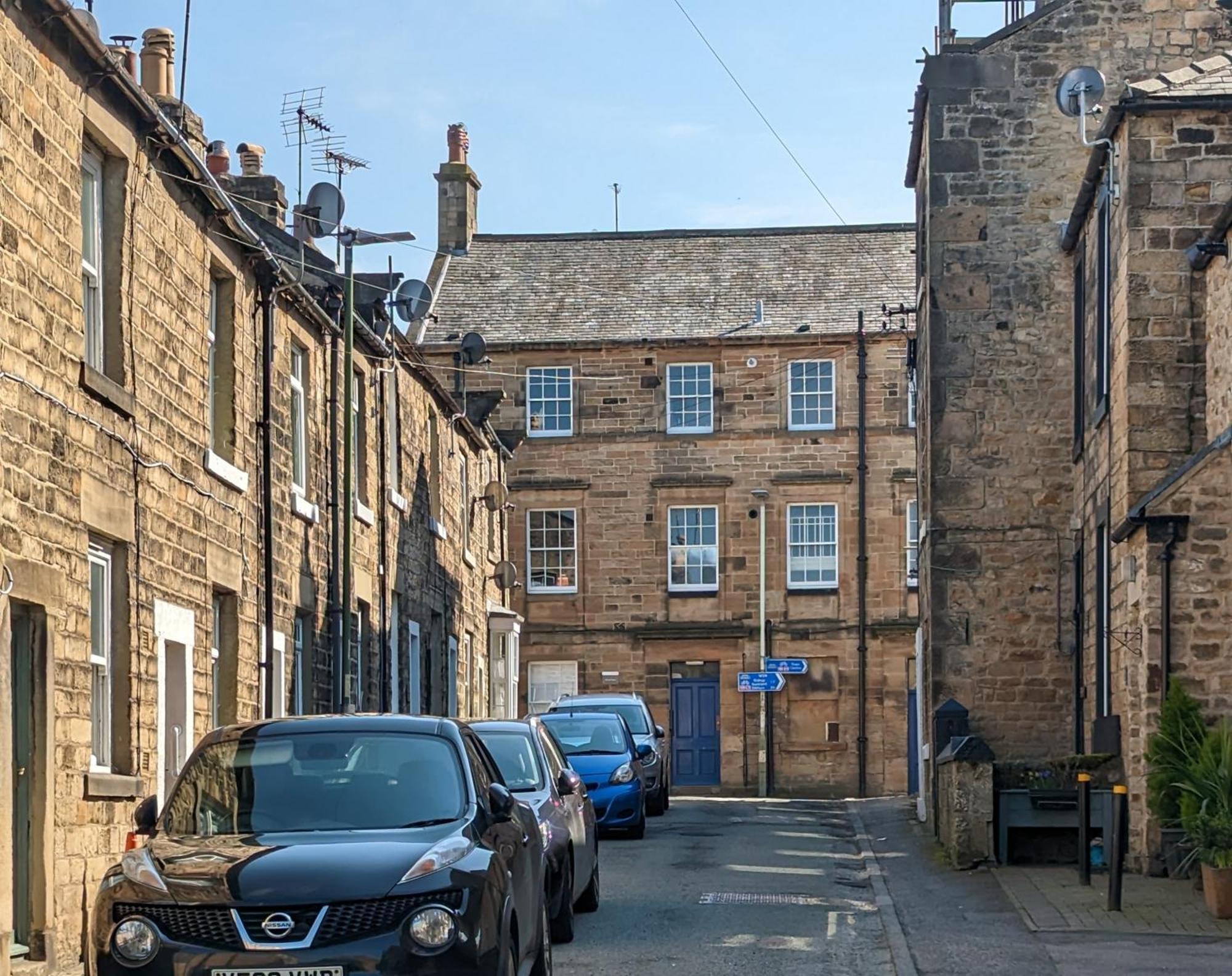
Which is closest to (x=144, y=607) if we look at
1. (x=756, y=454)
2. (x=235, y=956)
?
(x=235, y=956)

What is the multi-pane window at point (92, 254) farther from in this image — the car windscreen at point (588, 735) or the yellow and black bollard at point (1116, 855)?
the car windscreen at point (588, 735)

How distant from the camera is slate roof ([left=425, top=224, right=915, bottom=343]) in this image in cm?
4466

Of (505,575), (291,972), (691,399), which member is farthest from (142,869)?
(691,399)

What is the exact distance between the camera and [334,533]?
72.3ft

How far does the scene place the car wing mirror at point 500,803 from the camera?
33.0ft

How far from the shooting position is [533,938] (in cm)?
1027

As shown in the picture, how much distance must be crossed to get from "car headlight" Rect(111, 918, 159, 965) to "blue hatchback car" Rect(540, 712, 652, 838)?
1319cm

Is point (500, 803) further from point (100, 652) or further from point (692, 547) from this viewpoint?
point (692, 547)

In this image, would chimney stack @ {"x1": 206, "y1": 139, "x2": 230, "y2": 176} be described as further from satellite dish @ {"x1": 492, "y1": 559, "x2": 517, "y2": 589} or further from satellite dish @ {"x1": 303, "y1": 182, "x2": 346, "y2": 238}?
satellite dish @ {"x1": 492, "y1": 559, "x2": 517, "y2": 589}

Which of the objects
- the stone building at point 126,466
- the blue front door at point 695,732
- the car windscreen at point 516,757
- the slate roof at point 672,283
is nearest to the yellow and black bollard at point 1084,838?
the car windscreen at point 516,757

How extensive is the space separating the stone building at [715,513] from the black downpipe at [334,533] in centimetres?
1992

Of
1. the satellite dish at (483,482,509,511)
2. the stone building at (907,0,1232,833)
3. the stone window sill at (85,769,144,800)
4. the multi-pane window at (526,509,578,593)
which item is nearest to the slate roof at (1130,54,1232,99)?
the stone building at (907,0,1232,833)

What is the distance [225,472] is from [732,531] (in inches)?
1071

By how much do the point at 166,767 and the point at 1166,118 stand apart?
35.5ft
